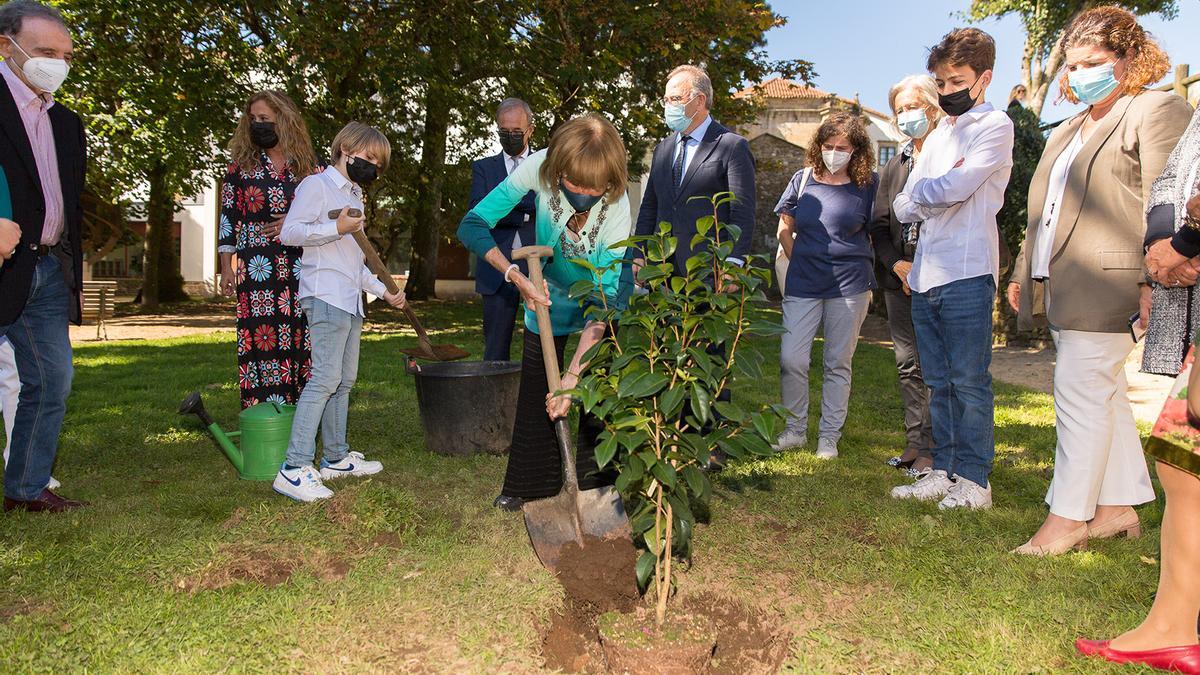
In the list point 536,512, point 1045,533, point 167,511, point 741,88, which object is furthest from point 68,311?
point 741,88

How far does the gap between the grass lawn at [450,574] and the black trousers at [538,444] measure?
20 cm

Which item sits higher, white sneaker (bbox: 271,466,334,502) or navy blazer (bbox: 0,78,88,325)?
navy blazer (bbox: 0,78,88,325)

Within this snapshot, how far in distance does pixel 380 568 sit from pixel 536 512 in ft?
2.05

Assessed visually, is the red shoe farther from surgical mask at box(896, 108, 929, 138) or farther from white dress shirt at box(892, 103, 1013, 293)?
surgical mask at box(896, 108, 929, 138)

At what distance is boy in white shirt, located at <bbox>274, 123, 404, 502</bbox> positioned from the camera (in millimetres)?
3777

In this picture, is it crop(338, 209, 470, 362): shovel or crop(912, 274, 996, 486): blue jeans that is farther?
crop(338, 209, 470, 362): shovel

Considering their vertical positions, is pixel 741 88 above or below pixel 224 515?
above

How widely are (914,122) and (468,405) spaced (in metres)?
2.83

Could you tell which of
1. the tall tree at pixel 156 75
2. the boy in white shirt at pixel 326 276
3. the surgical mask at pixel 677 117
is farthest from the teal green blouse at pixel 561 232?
the tall tree at pixel 156 75

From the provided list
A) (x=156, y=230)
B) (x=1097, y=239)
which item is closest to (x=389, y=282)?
(x=1097, y=239)

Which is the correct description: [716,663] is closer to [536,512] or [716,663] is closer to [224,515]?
[536,512]

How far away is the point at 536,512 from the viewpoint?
298 cm

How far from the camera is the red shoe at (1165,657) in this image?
2225 mm

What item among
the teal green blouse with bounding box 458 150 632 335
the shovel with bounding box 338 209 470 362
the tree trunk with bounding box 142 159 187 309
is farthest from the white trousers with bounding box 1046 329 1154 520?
the tree trunk with bounding box 142 159 187 309
